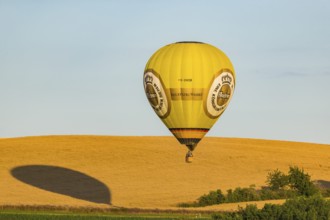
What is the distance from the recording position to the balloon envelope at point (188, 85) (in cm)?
4731

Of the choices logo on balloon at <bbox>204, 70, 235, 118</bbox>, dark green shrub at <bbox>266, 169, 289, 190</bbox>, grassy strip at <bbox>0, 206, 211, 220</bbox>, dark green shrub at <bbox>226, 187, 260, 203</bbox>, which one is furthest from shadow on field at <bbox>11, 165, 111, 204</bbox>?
logo on balloon at <bbox>204, 70, 235, 118</bbox>

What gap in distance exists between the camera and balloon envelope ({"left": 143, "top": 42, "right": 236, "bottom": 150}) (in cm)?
4731

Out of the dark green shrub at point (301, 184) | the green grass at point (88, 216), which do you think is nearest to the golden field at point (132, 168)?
the green grass at point (88, 216)

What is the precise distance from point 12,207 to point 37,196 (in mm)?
9537

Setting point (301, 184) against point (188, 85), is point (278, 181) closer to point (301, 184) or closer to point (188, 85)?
point (301, 184)

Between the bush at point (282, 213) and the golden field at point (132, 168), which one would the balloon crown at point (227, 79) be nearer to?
the bush at point (282, 213)

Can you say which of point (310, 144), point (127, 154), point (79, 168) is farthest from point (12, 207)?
point (310, 144)

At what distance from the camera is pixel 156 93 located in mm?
48125

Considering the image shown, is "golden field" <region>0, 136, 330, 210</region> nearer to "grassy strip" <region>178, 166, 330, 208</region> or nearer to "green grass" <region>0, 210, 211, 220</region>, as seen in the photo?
"grassy strip" <region>178, 166, 330, 208</region>

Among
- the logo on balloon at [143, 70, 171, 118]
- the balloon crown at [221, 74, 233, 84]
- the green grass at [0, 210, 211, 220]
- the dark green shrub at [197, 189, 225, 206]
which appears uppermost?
the balloon crown at [221, 74, 233, 84]

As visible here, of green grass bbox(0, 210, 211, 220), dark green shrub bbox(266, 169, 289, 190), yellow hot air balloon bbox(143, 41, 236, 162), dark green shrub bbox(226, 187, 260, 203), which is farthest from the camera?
dark green shrub bbox(266, 169, 289, 190)

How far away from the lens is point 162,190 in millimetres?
72250

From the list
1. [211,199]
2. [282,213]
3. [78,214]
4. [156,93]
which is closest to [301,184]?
[211,199]

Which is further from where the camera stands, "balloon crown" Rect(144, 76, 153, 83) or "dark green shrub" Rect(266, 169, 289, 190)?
"dark green shrub" Rect(266, 169, 289, 190)
